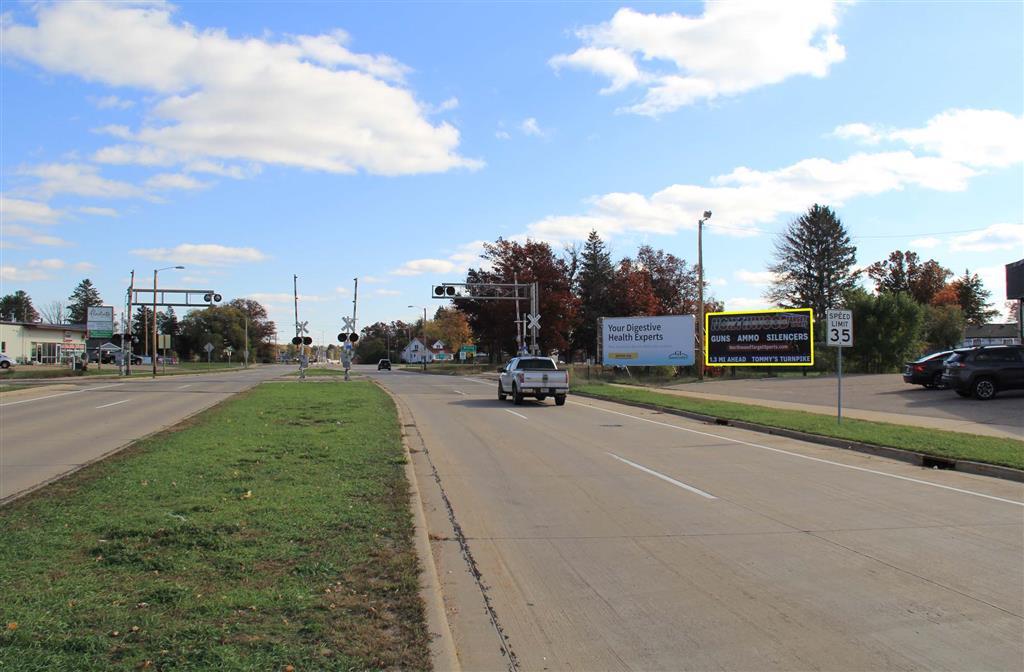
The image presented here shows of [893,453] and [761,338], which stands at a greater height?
[761,338]

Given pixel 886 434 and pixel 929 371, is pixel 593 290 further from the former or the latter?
pixel 886 434

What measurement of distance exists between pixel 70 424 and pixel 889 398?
2675 centimetres

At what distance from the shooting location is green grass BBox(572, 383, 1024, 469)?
13305 mm

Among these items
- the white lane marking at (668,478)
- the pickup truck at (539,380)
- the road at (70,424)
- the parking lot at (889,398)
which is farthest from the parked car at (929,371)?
the road at (70,424)

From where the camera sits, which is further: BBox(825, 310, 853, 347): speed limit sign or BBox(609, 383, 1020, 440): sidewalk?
BBox(825, 310, 853, 347): speed limit sign

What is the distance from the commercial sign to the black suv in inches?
2945

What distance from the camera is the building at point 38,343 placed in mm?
85250

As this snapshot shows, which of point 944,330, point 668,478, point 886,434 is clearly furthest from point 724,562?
point 944,330

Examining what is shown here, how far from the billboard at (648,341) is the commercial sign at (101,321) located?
53917 mm

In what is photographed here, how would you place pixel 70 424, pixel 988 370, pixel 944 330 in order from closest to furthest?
pixel 70 424 → pixel 988 370 → pixel 944 330

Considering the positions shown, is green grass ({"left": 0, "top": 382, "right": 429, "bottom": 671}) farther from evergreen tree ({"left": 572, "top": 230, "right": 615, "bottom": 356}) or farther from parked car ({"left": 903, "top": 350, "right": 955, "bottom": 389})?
evergreen tree ({"left": 572, "top": 230, "right": 615, "bottom": 356})

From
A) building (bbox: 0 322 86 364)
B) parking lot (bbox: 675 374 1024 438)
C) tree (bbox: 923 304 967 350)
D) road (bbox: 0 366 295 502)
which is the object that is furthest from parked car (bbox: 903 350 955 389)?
building (bbox: 0 322 86 364)

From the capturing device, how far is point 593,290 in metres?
90.7

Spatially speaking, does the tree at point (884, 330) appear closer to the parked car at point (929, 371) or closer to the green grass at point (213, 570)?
the parked car at point (929, 371)
